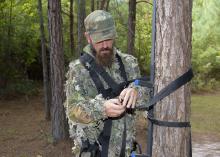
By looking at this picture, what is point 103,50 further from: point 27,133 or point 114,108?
point 27,133

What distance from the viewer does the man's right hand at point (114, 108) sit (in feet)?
8.83

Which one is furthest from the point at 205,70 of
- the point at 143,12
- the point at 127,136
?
the point at 127,136

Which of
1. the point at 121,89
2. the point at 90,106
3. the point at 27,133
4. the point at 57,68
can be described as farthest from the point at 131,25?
the point at 90,106

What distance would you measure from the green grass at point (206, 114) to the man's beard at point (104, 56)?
11844mm

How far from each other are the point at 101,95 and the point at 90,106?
11 cm

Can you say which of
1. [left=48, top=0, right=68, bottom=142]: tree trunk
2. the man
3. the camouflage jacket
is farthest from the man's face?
[left=48, top=0, right=68, bottom=142]: tree trunk

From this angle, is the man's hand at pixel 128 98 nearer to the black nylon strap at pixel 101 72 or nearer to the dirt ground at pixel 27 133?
the black nylon strap at pixel 101 72

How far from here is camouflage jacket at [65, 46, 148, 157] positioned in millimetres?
2955

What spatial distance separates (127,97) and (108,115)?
0.80ft

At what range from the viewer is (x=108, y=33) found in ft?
10.0

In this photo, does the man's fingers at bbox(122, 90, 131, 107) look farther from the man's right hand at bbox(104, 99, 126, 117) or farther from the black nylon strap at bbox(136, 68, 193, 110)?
the black nylon strap at bbox(136, 68, 193, 110)

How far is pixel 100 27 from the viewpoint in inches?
120

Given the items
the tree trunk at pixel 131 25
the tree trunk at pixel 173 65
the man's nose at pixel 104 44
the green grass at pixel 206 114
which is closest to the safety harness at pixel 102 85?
the man's nose at pixel 104 44

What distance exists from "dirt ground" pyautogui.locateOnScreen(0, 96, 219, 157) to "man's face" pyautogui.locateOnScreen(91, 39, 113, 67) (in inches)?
321
